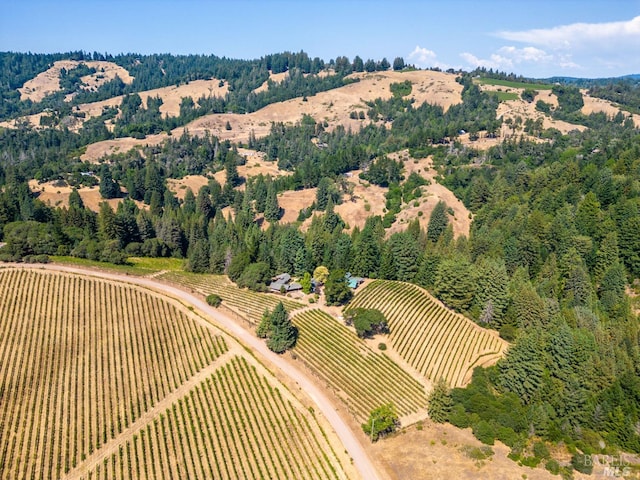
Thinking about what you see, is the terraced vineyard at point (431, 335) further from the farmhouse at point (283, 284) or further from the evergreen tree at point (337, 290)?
the farmhouse at point (283, 284)

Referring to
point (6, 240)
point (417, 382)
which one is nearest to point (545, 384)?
point (417, 382)

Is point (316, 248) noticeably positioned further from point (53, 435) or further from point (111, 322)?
point (53, 435)

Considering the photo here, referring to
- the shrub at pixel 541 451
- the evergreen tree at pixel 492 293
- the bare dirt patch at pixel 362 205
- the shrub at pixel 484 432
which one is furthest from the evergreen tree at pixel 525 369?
the bare dirt patch at pixel 362 205

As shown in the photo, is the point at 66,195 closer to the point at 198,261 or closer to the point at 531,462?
the point at 198,261

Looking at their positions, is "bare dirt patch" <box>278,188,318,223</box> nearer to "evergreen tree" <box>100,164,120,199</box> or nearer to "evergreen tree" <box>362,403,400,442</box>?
"evergreen tree" <box>100,164,120,199</box>

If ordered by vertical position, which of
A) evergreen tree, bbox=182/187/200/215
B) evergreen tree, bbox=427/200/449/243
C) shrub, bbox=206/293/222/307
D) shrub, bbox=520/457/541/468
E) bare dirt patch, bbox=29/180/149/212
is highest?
evergreen tree, bbox=427/200/449/243

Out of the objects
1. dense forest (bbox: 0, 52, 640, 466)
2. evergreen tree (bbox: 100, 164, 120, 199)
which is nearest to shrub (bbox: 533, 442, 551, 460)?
dense forest (bbox: 0, 52, 640, 466)
